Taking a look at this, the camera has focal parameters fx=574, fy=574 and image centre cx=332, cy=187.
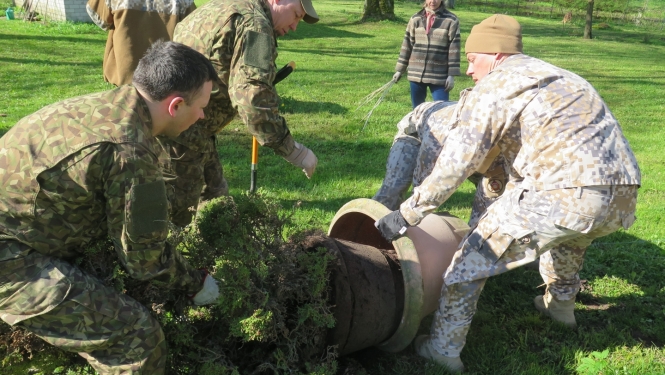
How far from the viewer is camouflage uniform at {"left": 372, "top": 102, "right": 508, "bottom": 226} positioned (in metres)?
4.21

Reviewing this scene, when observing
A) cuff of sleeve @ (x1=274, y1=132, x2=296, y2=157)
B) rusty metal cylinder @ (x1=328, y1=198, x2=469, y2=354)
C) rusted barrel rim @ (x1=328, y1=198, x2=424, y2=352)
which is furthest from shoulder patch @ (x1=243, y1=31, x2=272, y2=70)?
rusted barrel rim @ (x1=328, y1=198, x2=424, y2=352)

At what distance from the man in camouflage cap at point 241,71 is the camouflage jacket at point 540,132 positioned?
1.11 metres

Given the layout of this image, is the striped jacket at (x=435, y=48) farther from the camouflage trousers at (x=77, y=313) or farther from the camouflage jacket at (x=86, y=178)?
the camouflage trousers at (x=77, y=313)

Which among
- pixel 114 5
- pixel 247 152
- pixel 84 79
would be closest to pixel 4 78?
pixel 84 79

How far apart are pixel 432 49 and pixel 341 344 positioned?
5161mm

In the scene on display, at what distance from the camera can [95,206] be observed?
2.48 metres

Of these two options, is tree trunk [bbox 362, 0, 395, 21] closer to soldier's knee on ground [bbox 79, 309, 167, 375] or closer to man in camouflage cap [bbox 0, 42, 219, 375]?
man in camouflage cap [bbox 0, 42, 219, 375]

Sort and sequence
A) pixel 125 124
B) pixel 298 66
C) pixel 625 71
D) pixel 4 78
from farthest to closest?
pixel 625 71, pixel 298 66, pixel 4 78, pixel 125 124

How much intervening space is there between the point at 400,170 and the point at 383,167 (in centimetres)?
230

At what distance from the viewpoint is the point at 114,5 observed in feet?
16.3

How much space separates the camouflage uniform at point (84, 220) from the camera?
2.34 metres

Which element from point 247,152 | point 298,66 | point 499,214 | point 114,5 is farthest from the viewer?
point 298,66

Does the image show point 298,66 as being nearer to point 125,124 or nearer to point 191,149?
point 191,149

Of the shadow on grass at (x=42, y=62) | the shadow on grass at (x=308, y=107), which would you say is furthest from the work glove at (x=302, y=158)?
the shadow on grass at (x=42, y=62)
